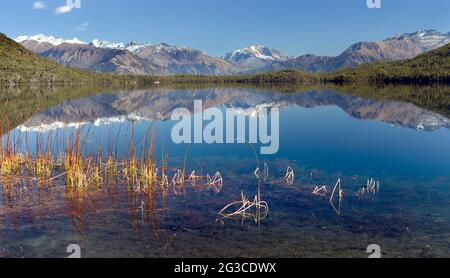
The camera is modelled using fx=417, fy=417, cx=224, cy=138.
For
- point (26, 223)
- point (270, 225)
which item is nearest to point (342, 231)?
point (270, 225)

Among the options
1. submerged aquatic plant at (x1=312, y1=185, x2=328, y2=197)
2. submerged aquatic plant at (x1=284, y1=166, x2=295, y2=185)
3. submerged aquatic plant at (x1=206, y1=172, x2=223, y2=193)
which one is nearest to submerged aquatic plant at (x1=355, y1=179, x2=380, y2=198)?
submerged aquatic plant at (x1=312, y1=185, x2=328, y2=197)

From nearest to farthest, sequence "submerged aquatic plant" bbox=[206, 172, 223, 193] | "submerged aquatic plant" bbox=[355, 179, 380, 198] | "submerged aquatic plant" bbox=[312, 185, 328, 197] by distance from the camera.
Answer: "submerged aquatic plant" bbox=[312, 185, 328, 197]
"submerged aquatic plant" bbox=[355, 179, 380, 198]
"submerged aquatic plant" bbox=[206, 172, 223, 193]

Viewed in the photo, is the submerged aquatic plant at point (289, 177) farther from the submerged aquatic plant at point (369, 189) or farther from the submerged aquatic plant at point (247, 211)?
the submerged aquatic plant at point (247, 211)

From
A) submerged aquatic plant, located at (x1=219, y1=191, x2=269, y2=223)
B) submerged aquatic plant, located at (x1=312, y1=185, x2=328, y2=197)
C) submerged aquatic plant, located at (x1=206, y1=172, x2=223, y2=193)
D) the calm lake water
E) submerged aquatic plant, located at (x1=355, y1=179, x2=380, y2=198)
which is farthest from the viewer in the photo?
submerged aquatic plant, located at (x1=206, y1=172, x2=223, y2=193)

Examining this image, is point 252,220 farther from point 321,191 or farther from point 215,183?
point 215,183

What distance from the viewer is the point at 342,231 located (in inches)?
533

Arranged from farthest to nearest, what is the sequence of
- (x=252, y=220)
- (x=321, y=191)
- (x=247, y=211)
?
(x=321, y=191) < (x=247, y=211) < (x=252, y=220)

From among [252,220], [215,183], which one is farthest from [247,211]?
[215,183]

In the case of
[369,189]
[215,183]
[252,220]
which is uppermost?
[215,183]

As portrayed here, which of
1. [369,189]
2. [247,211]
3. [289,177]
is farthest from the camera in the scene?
[289,177]

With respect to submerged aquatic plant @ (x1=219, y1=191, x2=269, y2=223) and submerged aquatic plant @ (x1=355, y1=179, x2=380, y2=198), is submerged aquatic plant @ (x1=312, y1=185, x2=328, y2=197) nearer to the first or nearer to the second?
submerged aquatic plant @ (x1=355, y1=179, x2=380, y2=198)

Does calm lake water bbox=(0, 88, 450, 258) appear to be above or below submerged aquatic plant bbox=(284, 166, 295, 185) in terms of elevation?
below

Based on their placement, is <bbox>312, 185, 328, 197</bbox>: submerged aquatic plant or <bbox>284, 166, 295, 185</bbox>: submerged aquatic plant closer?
<bbox>312, 185, 328, 197</bbox>: submerged aquatic plant
